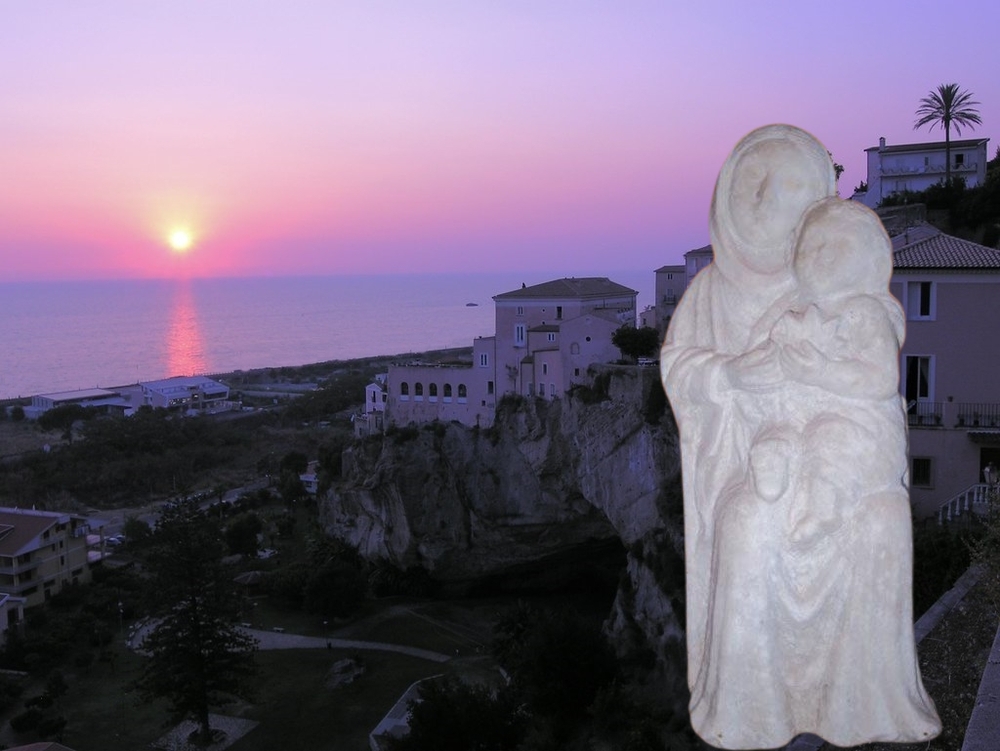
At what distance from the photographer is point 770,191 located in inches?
138

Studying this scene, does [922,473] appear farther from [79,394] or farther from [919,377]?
[79,394]

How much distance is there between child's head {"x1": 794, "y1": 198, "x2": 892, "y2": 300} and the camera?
3301 mm

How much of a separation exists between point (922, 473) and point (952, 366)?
2.36 meters

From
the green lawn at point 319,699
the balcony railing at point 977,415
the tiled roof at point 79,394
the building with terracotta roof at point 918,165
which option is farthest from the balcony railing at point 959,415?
the tiled roof at point 79,394

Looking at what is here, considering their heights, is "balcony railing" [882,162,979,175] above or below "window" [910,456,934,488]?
above

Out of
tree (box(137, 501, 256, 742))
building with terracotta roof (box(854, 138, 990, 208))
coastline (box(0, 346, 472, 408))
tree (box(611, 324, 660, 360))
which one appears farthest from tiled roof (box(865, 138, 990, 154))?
coastline (box(0, 346, 472, 408))

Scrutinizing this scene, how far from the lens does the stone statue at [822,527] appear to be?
3244 millimetres

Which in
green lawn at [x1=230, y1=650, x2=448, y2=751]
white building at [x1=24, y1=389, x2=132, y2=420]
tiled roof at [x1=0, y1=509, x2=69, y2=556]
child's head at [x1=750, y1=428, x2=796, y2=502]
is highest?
child's head at [x1=750, y1=428, x2=796, y2=502]

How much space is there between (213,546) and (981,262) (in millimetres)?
21326

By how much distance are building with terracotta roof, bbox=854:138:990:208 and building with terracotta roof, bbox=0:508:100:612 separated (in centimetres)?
3831

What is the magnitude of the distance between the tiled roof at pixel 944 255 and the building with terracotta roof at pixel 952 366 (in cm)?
2

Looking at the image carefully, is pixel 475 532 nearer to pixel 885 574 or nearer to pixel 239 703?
pixel 239 703

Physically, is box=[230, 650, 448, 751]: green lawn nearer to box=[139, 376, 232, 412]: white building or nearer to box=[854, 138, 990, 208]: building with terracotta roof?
box=[854, 138, 990, 208]: building with terracotta roof

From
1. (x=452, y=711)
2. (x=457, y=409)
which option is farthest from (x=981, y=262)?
(x=457, y=409)
